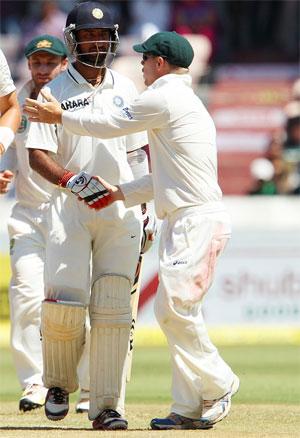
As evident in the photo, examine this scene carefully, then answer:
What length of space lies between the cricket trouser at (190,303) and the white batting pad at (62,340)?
19.3 inches

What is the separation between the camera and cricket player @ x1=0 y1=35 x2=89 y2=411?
348 inches

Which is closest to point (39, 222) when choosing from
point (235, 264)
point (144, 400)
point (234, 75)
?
point (144, 400)

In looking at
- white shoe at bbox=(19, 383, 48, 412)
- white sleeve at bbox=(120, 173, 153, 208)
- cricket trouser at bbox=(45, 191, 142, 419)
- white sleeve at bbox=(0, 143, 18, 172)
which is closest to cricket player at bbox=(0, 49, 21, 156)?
cricket trouser at bbox=(45, 191, 142, 419)

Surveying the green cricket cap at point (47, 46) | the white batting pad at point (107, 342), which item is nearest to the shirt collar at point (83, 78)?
the white batting pad at point (107, 342)

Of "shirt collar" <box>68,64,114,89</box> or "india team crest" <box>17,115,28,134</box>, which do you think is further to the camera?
"india team crest" <box>17,115,28,134</box>

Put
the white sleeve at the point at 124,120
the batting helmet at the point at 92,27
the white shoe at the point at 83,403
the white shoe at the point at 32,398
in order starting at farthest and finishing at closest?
the white shoe at the point at 32,398
the white shoe at the point at 83,403
the batting helmet at the point at 92,27
the white sleeve at the point at 124,120

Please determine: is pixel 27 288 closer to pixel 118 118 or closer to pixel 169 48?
pixel 118 118

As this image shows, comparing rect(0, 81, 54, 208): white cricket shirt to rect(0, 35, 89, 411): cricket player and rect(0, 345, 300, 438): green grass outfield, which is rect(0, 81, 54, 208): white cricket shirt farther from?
rect(0, 345, 300, 438): green grass outfield

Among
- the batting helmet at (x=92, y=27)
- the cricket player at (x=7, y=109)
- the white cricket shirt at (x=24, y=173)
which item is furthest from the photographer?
the white cricket shirt at (x=24, y=173)

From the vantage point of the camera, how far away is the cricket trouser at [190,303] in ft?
22.3

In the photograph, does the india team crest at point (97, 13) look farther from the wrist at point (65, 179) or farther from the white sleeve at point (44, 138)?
the wrist at point (65, 179)

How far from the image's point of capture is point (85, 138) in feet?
23.7

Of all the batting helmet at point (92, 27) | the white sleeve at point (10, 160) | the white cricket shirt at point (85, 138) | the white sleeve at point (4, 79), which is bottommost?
the white sleeve at point (10, 160)

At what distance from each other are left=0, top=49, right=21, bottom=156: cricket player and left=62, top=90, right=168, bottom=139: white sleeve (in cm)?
33
